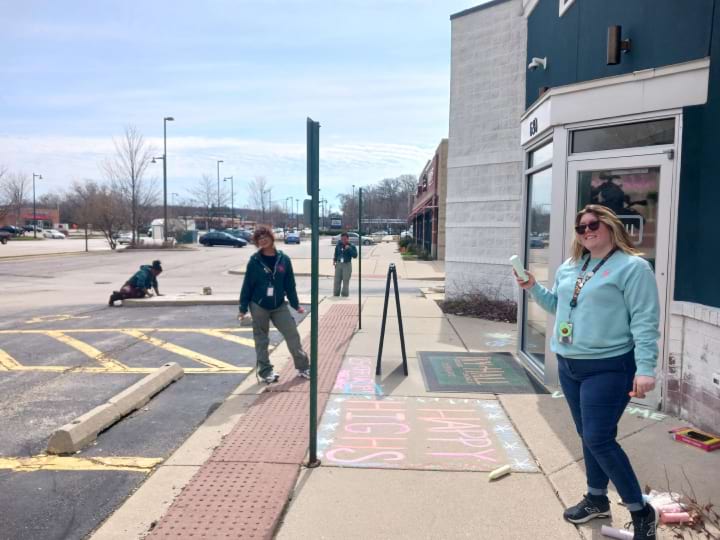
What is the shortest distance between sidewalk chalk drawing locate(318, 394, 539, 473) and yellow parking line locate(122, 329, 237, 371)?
2004 mm

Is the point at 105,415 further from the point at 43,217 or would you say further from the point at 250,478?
the point at 43,217

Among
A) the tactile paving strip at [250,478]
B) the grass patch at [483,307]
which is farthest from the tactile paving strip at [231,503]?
the grass patch at [483,307]

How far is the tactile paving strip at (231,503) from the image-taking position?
3080mm

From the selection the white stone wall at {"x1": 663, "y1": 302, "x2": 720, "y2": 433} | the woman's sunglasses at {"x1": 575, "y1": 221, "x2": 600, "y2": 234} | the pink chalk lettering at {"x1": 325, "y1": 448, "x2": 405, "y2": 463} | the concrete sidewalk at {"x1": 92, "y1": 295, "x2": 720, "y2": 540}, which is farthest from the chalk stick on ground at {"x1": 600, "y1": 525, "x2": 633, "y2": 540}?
the white stone wall at {"x1": 663, "y1": 302, "x2": 720, "y2": 433}

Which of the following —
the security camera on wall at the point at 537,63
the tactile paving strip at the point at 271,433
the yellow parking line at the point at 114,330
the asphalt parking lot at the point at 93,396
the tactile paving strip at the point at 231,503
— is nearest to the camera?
the tactile paving strip at the point at 231,503

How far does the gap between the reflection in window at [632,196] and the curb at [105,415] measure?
4.51m

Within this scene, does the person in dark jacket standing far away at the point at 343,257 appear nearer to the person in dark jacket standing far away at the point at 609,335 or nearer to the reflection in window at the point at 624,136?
the reflection in window at the point at 624,136

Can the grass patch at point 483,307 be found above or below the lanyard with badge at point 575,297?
below

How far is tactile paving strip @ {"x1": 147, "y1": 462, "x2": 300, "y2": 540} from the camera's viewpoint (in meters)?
3.08

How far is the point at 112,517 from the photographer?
3.31 metres

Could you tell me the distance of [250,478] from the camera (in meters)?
3.74

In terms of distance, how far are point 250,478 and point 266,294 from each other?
248 cm

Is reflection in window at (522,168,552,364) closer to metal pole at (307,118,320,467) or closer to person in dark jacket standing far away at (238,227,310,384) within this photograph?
person in dark jacket standing far away at (238,227,310,384)

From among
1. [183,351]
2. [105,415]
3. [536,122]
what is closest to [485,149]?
[536,122]
